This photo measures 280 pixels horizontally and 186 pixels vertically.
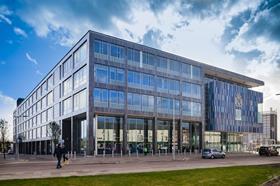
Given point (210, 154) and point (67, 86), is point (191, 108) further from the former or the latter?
point (67, 86)

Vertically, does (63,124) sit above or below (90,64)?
below

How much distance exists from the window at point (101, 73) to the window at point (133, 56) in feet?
19.9

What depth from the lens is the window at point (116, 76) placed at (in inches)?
2336

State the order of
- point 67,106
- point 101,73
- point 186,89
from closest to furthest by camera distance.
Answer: point 101,73
point 67,106
point 186,89

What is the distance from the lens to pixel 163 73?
227 feet

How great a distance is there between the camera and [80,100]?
199 feet

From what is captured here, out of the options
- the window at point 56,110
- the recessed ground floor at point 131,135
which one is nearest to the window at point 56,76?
the window at point 56,110

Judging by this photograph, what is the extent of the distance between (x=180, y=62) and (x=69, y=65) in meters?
23.5

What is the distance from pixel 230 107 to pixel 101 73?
44204mm

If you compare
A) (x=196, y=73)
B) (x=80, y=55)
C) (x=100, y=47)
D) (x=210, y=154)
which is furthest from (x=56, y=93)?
(x=210, y=154)

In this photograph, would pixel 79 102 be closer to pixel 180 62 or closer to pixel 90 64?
pixel 90 64

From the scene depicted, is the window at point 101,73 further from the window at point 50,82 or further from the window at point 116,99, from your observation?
the window at point 50,82

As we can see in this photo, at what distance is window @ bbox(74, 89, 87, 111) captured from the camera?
58312 millimetres

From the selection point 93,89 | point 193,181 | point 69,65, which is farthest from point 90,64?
point 193,181
